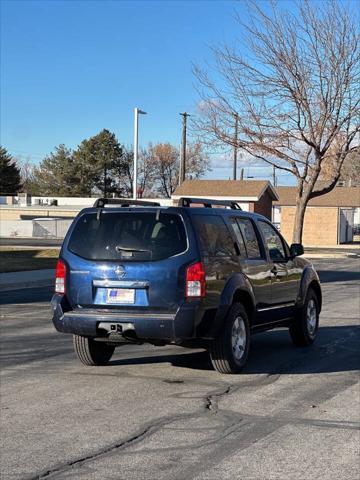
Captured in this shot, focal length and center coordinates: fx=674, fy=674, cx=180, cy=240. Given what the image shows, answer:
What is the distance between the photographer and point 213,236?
7621 millimetres

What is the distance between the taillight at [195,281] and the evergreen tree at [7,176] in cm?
8646

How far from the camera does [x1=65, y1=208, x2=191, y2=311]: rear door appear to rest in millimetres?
7094

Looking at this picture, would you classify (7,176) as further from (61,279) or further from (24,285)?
(61,279)


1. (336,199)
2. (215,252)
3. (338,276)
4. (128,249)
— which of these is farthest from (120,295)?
(336,199)

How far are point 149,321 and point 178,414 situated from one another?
46.8 inches

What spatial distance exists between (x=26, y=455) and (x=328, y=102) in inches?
1110

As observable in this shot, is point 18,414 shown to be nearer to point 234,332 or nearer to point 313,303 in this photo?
point 234,332

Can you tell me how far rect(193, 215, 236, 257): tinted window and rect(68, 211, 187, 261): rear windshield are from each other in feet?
0.77

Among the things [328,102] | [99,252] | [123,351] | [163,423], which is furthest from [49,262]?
[163,423]

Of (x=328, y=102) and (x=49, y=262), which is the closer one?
(x=49, y=262)

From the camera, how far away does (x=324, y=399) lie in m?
6.73

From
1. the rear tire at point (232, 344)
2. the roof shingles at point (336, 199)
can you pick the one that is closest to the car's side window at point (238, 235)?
the rear tire at point (232, 344)

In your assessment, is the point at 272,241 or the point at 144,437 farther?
the point at 272,241

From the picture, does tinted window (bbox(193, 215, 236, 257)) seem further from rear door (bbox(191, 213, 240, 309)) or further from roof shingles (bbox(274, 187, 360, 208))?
roof shingles (bbox(274, 187, 360, 208))
